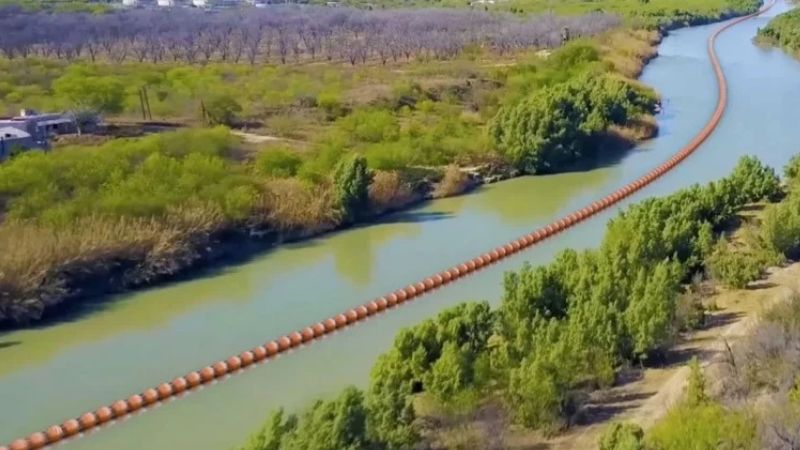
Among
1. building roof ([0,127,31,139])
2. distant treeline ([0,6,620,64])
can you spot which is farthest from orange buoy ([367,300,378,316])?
distant treeline ([0,6,620,64])

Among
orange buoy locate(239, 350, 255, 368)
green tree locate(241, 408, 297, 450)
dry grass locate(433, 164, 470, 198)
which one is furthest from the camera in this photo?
dry grass locate(433, 164, 470, 198)

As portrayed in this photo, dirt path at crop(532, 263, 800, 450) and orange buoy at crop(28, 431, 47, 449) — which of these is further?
orange buoy at crop(28, 431, 47, 449)

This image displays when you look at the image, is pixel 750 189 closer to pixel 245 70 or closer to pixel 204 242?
pixel 204 242

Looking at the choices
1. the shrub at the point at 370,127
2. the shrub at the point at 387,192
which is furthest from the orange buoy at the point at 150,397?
the shrub at the point at 370,127

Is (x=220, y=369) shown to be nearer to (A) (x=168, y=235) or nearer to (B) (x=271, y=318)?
(B) (x=271, y=318)

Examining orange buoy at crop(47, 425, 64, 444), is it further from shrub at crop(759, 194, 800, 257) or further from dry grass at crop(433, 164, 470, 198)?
dry grass at crop(433, 164, 470, 198)

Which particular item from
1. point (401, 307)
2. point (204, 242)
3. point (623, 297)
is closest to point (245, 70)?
point (204, 242)
